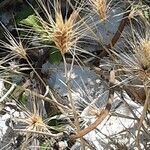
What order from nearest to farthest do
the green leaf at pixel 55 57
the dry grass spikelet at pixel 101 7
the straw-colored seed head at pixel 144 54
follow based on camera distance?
1. the straw-colored seed head at pixel 144 54
2. the dry grass spikelet at pixel 101 7
3. the green leaf at pixel 55 57

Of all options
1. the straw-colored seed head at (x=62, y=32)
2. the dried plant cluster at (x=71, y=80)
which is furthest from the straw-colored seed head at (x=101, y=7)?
the straw-colored seed head at (x=62, y=32)

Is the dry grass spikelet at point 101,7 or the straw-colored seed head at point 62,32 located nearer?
the straw-colored seed head at point 62,32

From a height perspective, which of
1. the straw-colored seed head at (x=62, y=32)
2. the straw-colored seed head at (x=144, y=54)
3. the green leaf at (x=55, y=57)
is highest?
the green leaf at (x=55, y=57)

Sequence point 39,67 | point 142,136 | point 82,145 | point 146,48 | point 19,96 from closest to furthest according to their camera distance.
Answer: point 146,48 < point 82,145 < point 142,136 < point 19,96 < point 39,67

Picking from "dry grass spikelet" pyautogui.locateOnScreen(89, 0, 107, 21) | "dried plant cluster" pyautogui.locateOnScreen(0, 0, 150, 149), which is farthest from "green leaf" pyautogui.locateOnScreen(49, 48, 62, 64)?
"dry grass spikelet" pyautogui.locateOnScreen(89, 0, 107, 21)

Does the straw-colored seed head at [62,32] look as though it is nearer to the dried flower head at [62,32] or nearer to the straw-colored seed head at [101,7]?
the dried flower head at [62,32]

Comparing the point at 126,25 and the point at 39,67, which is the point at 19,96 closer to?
the point at 39,67

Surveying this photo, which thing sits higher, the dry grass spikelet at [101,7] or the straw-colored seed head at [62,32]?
the dry grass spikelet at [101,7]

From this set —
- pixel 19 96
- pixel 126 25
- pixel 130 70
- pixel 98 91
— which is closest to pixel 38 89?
pixel 19 96

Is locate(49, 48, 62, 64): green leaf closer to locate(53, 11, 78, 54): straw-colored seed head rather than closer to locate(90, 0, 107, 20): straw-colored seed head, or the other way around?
locate(90, 0, 107, 20): straw-colored seed head
